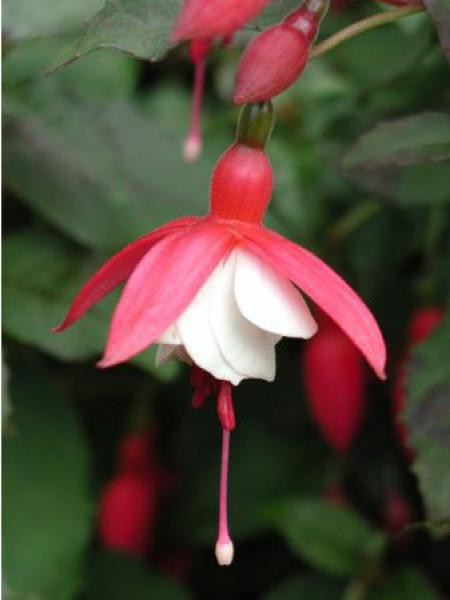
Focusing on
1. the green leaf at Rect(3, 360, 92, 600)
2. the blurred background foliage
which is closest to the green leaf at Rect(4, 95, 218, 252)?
the blurred background foliage

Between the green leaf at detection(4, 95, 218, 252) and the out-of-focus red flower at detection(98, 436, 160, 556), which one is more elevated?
the green leaf at detection(4, 95, 218, 252)

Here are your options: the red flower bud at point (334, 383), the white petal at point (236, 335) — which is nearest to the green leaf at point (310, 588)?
the red flower bud at point (334, 383)

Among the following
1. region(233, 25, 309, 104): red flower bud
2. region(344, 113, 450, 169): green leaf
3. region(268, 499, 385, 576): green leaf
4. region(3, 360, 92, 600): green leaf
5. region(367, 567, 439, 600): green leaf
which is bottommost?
region(367, 567, 439, 600): green leaf

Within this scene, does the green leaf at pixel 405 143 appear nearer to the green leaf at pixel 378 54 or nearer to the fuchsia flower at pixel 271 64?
the fuchsia flower at pixel 271 64

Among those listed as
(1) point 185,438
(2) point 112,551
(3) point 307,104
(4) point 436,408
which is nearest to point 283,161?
(3) point 307,104

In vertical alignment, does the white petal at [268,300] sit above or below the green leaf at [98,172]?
above

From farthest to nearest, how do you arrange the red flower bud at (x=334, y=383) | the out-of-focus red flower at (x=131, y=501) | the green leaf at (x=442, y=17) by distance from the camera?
the out-of-focus red flower at (x=131, y=501) < the red flower bud at (x=334, y=383) < the green leaf at (x=442, y=17)

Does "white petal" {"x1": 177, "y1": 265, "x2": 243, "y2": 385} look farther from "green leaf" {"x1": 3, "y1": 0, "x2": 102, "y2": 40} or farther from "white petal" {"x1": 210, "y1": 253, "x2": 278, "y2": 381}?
"green leaf" {"x1": 3, "y1": 0, "x2": 102, "y2": 40}
